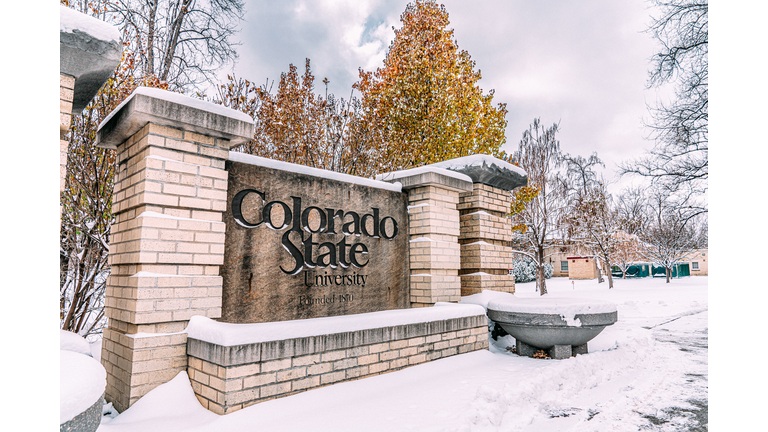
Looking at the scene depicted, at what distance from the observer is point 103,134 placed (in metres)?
3.95

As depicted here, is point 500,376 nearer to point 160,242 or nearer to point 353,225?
point 353,225

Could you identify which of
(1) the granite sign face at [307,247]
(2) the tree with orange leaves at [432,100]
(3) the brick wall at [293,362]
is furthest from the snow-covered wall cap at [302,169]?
(2) the tree with orange leaves at [432,100]

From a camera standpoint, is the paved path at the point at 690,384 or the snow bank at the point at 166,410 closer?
the snow bank at the point at 166,410

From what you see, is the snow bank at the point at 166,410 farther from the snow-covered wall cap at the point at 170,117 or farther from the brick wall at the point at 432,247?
the brick wall at the point at 432,247

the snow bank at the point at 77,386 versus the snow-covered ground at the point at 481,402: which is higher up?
the snow bank at the point at 77,386

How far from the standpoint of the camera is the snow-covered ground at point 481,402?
3031 mm

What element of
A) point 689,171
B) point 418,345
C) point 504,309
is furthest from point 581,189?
point 418,345

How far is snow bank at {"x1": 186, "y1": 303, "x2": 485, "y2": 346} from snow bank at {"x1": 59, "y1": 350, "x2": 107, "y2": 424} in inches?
36.1

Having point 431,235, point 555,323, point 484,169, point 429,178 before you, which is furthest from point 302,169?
point 555,323

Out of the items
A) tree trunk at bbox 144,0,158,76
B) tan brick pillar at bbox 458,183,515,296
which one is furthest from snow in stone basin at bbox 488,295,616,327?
tree trunk at bbox 144,0,158,76

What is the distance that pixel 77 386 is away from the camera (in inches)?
79.7

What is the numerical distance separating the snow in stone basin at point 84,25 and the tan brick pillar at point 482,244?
17.9ft

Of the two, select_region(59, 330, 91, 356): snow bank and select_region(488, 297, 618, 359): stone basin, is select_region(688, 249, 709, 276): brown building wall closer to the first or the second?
select_region(488, 297, 618, 359): stone basin

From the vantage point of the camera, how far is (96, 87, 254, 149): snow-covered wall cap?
3.39 m
